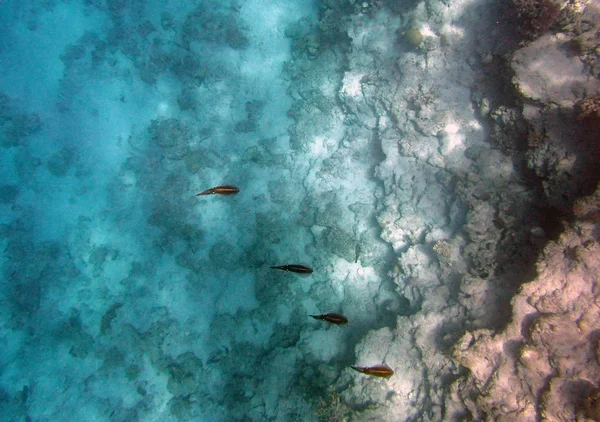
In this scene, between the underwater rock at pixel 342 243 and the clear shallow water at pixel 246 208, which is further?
the underwater rock at pixel 342 243

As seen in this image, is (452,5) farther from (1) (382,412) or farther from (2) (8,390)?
(2) (8,390)

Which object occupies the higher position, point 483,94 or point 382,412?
point 483,94

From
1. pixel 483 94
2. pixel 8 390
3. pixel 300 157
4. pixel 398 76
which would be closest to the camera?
pixel 483 94

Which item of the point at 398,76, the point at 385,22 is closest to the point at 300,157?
the point at 398,76

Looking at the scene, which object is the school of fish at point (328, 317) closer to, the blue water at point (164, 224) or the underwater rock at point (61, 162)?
the blue water at point (164, 224)

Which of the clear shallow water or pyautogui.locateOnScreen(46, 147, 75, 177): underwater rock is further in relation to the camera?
pyautogui.locateOnScreen(46, 147, 75, 177): underwater rock

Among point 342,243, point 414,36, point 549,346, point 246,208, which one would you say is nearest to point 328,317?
point 549,346

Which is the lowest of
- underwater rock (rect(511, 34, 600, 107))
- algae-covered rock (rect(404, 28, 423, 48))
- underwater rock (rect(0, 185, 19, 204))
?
underwater rock (rect(0, 185, 19, 204))

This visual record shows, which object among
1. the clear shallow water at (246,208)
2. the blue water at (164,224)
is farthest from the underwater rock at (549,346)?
the blue water at (164,224)

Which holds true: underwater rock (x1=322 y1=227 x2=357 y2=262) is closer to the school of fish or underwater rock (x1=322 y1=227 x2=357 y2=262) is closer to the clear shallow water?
the clear shallow water

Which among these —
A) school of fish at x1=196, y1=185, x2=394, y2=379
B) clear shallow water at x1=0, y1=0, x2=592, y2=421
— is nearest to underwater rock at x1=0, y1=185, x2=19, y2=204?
clear shallow water at x1=0, y1=0, x2=592, y2=421

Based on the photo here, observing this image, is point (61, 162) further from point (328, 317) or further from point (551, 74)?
point (551, 74)
